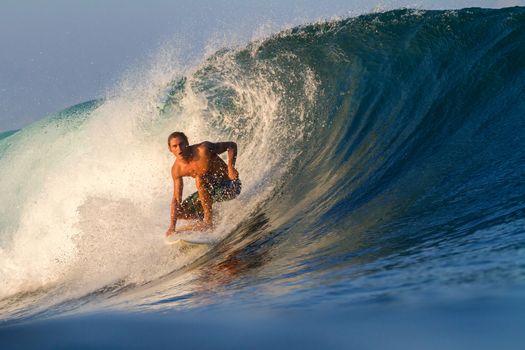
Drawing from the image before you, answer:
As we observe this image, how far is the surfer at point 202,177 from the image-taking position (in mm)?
6055

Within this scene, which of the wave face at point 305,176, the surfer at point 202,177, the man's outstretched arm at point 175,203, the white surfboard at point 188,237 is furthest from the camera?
the surfer at point 202,177

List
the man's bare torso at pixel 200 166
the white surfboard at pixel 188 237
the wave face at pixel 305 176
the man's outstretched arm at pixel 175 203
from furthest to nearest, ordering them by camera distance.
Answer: the man's bare torso at pixel 200 166
the man's outstretched arm at pixel 175 203
the white surfboard at pixel 188 237
the wave face at pixel 305 176

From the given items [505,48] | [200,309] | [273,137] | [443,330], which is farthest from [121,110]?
[443,330]

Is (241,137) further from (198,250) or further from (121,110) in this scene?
(198,250)

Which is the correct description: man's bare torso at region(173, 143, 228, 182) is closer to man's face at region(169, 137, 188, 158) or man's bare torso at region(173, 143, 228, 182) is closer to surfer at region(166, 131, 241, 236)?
surfer at region(166, 131, 241, 236)

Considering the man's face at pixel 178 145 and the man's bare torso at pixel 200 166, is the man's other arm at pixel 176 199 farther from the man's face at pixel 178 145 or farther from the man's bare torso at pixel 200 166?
the man's face at pixel 178 145

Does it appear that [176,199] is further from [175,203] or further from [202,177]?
[202,177]

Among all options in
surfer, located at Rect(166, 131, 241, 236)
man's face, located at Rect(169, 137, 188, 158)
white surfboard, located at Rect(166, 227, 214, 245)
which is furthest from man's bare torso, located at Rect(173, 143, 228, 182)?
white surfboard, located at Rect(166, 227, 214, 245)

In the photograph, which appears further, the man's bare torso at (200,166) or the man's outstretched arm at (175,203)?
the man's bare torso at (200,166)

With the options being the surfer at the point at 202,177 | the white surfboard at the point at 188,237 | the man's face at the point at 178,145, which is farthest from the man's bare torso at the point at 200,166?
the white surfboard at the point at 188,237

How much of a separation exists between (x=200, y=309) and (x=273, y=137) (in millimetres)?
6455

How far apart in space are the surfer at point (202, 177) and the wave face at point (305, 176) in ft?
0.88

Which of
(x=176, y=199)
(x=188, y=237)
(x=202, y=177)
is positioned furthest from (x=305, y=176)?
(x=188, y=237)

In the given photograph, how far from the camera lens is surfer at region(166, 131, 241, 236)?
6055 mm
